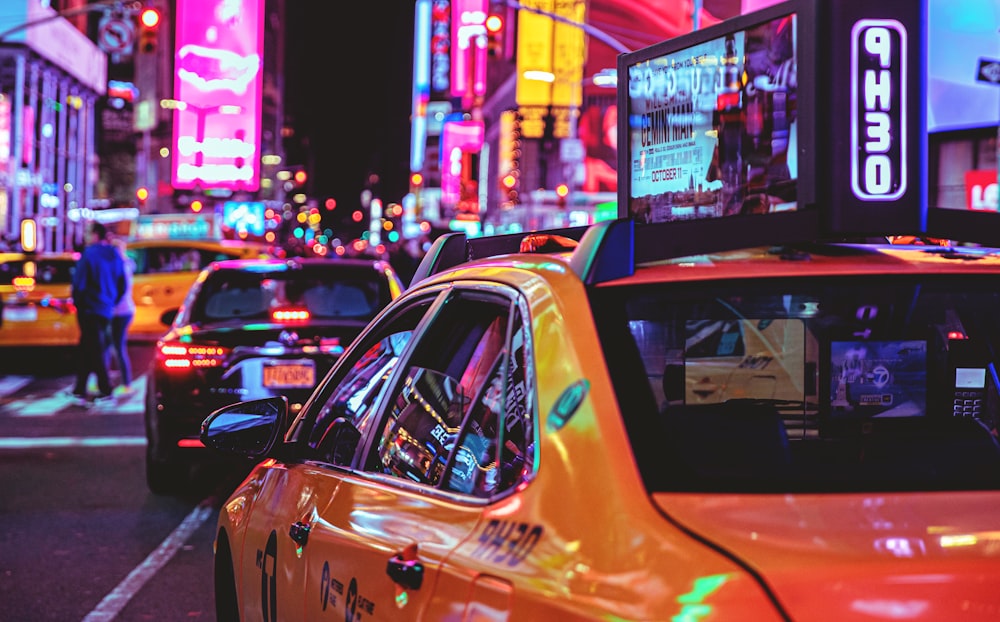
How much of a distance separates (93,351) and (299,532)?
11837 millimetres

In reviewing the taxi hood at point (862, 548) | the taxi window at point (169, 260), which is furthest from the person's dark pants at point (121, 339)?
the taxi hood at point (862, 548)

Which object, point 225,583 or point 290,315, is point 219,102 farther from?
point 225,583

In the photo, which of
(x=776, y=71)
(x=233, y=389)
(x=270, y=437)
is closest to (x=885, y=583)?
(x=776, y=71)

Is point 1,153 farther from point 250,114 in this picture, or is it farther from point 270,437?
point 270,437

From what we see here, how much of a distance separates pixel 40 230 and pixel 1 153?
8346 millimetres

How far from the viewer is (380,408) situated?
327cm

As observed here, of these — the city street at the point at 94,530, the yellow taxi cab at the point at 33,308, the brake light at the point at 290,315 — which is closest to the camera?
the city street at the point at 94,530

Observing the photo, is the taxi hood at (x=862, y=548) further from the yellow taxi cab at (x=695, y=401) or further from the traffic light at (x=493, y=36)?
the traffic light at (x=493, y=36)

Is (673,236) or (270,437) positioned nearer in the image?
(673,236)

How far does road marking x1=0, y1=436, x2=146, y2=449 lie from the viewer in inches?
450

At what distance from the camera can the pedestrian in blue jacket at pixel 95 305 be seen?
1448 cm

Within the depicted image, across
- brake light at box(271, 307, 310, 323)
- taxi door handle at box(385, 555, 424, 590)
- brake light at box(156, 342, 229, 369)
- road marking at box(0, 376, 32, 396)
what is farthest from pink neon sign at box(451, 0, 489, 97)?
taxi door handle at box(385, 555, 424, 590)

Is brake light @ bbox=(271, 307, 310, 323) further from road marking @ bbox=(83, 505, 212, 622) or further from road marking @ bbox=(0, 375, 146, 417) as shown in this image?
road marking @ bbox=(0, 375, 146, 417)

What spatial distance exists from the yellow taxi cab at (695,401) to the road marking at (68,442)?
7.78m
